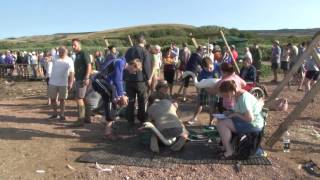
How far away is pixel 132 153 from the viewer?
8133mm

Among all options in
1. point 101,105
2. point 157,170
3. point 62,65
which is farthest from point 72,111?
point 157,170

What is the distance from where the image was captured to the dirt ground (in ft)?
23.5

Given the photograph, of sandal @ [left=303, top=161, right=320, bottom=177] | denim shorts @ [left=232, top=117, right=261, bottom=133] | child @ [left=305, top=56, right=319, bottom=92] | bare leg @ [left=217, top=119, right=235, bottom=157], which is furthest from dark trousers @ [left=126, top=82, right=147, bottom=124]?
child @ [left=305, top=56, right=319, bottom=92]

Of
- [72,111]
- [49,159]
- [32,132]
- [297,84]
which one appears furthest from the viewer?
[297,84]

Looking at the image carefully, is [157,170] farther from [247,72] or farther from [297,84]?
[297,84]

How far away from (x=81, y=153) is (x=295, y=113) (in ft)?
12.2

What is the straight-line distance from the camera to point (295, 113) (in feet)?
26.9

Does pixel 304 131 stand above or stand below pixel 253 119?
below

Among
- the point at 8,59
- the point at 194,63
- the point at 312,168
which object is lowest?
the point at 8,59

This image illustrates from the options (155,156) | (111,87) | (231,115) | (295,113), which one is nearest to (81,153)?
(155,156)

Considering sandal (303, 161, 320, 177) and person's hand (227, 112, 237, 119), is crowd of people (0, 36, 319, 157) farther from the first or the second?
sandal (303, 161, 320, 177)

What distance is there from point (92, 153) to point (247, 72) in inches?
173

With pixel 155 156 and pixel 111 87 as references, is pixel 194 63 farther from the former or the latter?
pixel 155 156

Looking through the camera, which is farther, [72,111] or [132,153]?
[72,111]
